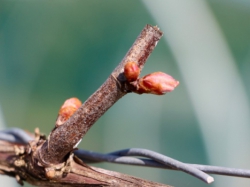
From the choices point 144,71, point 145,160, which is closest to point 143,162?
point 145,160

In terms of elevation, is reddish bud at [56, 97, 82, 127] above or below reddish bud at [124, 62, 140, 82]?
below

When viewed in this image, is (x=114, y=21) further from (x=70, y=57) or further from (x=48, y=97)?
(x=48, y=97)

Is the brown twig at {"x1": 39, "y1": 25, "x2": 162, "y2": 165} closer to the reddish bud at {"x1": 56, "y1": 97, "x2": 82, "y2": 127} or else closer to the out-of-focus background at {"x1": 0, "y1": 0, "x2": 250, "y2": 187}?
the reddish bud at {"x1": 56, "y1": 97, "x2": 82, "y2": 127}

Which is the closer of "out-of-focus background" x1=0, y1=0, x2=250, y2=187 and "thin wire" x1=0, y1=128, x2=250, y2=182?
"thin wire" x1=0, y1=128, x2=250, y2=182

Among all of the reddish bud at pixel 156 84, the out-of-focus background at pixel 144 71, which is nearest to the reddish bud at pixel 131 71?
the reddish bud at pixel 156 84

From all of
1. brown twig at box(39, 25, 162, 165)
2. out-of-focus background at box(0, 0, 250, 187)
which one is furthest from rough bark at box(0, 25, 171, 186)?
out-of-focus background at box(0, 0, 250, 187)

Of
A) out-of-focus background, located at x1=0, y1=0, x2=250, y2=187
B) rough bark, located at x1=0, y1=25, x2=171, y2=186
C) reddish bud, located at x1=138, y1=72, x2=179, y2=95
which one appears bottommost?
rough bark, located at x1=0, y1=25, x2=171, y2=186

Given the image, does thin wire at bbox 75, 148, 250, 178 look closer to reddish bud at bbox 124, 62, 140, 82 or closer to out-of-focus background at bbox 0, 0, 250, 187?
reddish bud at bbox 124, 62, 140, 82
